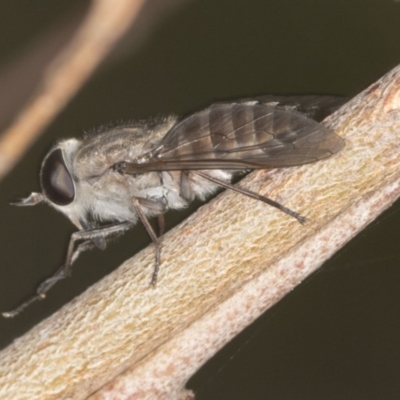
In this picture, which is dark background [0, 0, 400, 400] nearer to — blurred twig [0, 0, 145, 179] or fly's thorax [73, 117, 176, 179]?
fly's thorax [73, 117, 176, 179]

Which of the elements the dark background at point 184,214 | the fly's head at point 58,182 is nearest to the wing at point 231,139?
the fly's head at point 58,182

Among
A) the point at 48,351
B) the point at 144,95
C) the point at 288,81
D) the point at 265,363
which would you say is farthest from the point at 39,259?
the point at 48,351

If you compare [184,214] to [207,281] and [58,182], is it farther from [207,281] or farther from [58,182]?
[207,281]

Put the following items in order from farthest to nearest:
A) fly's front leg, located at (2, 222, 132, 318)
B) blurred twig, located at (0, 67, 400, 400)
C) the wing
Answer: fly's front leg, located at (2, 222, 132, 318) → the wing → blurred twig, located at (0, 67, 400, 400)

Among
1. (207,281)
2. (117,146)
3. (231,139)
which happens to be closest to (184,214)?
(117,146)

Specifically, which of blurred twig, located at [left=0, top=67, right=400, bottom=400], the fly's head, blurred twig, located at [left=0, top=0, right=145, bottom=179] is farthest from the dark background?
blurred twig, located at [left=0, top=0, right=145, bottom=179]

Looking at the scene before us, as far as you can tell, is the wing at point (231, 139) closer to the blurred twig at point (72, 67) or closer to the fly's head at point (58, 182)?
the fly's head at point (58, 182)
